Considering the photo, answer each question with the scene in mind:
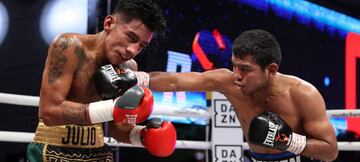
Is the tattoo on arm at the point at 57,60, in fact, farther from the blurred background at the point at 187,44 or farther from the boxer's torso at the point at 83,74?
the blurred background at the point at 187,44

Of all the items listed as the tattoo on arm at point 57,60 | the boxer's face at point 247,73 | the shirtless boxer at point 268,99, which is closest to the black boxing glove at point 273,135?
the shirtless boxer at point 268,99

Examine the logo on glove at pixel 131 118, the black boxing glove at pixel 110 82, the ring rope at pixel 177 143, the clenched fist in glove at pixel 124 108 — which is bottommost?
the ring rope at pixel 177 143

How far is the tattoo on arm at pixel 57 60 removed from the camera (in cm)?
163

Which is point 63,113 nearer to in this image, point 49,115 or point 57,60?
point 49,115

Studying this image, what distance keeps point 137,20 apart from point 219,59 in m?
3.19

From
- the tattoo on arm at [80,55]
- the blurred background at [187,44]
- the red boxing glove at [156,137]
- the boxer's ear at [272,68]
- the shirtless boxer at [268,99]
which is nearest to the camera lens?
the tattoo on arm at [80,55]

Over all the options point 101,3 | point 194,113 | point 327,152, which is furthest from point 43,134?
point 101,3

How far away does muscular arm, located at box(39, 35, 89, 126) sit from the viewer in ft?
5.25

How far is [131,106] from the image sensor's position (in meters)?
1.57

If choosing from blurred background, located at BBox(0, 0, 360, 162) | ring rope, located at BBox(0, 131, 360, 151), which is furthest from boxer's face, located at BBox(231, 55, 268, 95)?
blurred background, located at BBox(0, 0, 360, 162)

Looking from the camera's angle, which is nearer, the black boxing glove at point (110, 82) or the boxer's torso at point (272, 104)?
the black boxing glove at point (110, 82)

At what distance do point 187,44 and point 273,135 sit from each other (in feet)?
9.38

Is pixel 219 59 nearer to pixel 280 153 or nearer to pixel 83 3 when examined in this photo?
pixel 83 3

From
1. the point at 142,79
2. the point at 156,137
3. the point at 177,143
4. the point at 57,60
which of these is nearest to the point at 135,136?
the point at 156,137
